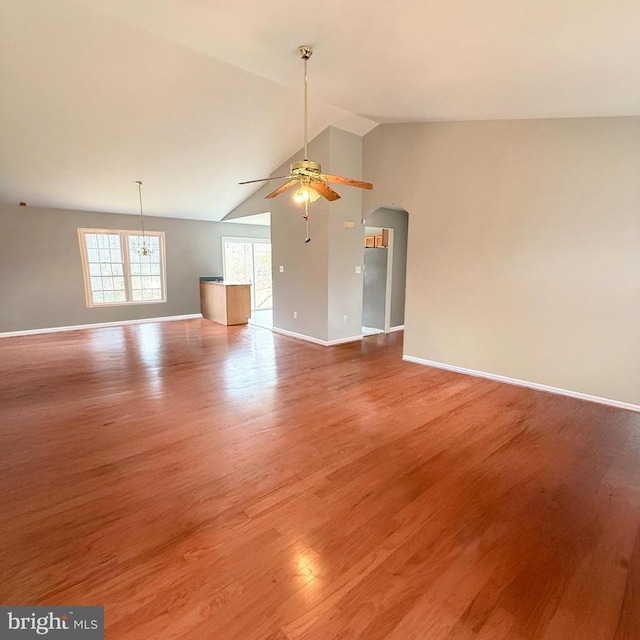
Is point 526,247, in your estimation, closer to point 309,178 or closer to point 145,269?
point 309,178

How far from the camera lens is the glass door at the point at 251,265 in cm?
910

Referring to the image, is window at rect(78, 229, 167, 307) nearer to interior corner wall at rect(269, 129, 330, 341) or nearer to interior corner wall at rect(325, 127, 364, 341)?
interior corner wall at rect(269, 129, 330, 341)

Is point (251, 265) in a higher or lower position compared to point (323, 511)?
higher

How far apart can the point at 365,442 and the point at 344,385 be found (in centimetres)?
127

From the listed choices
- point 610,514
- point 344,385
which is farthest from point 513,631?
point 344,385

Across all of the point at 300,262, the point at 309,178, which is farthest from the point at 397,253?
the point at 309,178

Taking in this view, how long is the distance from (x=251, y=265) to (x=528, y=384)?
7535 millimetres

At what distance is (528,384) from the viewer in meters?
3.94

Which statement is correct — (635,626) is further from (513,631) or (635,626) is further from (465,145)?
(465,145)

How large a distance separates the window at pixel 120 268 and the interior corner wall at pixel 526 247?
18.9 feet

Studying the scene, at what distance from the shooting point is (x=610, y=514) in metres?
1.99

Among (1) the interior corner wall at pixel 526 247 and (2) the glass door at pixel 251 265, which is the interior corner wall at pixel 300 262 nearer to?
(1) the interior corner wall at pixel 526 247

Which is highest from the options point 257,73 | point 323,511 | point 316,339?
point 257,73

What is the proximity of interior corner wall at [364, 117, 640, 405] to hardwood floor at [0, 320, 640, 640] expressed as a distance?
62 cm
